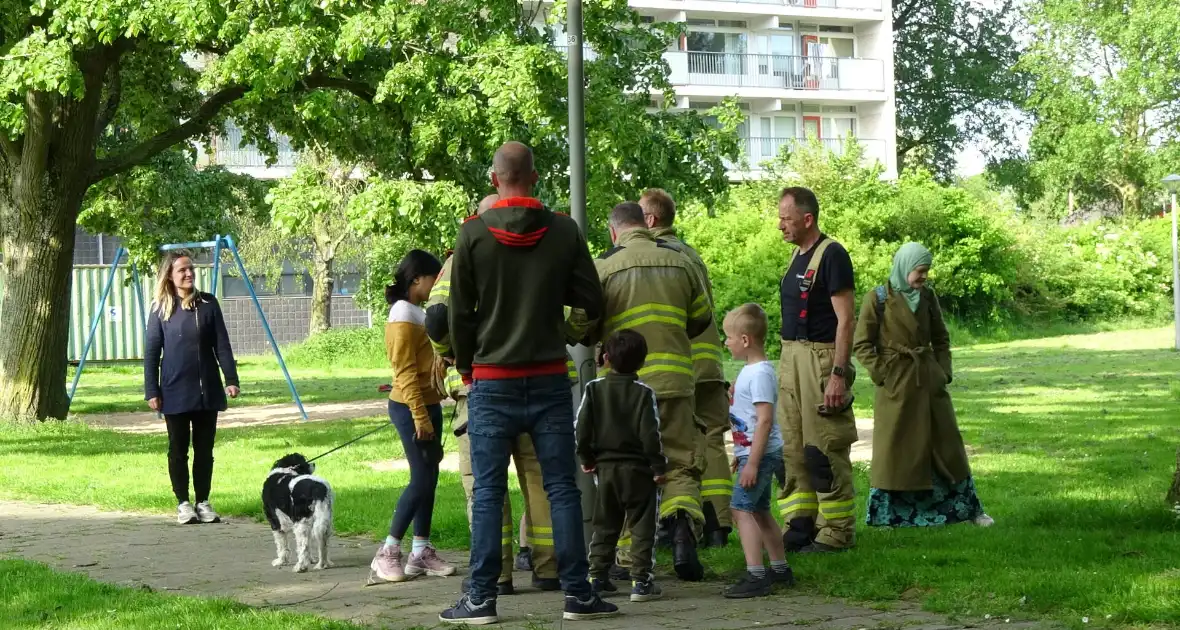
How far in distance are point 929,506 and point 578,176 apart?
123 inches

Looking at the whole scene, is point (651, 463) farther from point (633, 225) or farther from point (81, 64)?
point (81, 64)

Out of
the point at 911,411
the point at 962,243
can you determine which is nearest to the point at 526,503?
the point at 911,411

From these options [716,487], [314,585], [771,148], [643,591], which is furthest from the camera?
[771,148]

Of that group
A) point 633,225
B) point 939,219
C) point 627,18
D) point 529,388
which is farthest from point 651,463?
point 939,219

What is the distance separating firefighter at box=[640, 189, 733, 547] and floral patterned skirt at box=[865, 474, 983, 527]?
1280 millimetres

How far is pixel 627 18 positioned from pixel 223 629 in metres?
12.9

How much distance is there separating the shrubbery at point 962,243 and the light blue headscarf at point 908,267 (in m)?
25.1

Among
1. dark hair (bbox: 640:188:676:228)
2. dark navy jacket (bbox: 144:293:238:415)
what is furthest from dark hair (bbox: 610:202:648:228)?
dark navy jacket (bbox: 144:293:238:415)

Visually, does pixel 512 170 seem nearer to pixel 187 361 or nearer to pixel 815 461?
pixel 815 461

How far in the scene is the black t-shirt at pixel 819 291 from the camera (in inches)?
328

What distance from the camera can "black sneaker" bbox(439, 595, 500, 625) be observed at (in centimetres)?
659

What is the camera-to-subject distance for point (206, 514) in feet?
35.9

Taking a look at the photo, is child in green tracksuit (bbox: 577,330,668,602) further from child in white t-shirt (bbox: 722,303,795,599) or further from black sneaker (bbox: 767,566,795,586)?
black sneaker (bbox: 767,566,795,586)

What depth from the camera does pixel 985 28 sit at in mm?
58906
